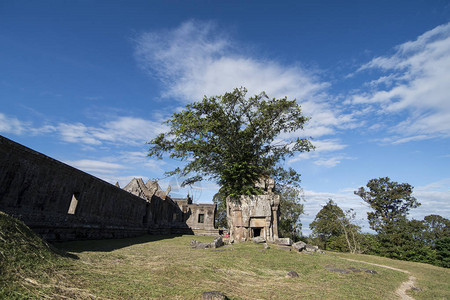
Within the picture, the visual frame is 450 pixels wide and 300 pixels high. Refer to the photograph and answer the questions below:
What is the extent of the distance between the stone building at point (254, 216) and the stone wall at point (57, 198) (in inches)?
414

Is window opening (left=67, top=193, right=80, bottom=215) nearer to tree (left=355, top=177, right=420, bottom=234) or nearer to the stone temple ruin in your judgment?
the stone temple ruin

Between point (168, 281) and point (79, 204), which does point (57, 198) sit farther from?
point (168, 281)

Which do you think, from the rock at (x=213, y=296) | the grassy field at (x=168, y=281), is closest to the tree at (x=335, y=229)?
the grassy field at (x=168, y=281)

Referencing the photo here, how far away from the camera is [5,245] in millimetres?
5027

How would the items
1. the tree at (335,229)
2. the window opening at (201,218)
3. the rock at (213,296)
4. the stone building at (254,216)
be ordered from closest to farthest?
1. the rock at (213,296)
2. the stone building at (254,216)
3. the tree at (335,229)
4. the window opening at (201,218)

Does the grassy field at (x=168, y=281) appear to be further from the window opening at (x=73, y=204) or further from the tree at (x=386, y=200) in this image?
the tree at (x=386, y=200)

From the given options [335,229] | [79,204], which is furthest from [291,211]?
[79,204]

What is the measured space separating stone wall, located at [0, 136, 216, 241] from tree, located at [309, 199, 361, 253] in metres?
28.0

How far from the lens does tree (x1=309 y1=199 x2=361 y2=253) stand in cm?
3062

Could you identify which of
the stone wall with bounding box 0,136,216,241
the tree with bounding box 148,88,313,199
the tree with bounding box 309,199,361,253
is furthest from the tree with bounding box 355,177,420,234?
the stone wall with bounding box 0,136,216,241

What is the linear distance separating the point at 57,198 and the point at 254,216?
46.1 ft

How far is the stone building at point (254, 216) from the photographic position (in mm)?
18469

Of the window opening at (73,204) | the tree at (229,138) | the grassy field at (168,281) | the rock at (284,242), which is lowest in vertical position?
the grassy field at (168,281)

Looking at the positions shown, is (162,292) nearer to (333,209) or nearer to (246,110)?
(246,110)
